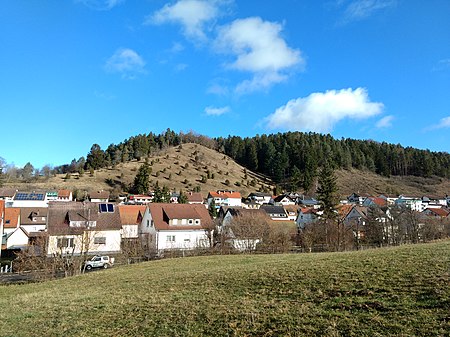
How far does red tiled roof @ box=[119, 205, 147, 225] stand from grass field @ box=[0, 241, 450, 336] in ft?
139

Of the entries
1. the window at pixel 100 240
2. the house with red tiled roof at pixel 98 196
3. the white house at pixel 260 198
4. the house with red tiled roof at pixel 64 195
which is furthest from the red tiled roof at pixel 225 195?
the window at pixel 100 240

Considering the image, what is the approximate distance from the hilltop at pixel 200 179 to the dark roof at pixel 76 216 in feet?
189

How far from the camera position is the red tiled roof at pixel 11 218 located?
54.1 m

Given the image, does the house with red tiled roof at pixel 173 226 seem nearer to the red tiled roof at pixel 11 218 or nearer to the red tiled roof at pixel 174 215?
the red tiled roof at pixel 174 215

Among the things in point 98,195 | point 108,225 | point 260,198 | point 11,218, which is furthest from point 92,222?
point 260,198

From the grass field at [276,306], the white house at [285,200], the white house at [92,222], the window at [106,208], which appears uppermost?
the white house at [285,200]

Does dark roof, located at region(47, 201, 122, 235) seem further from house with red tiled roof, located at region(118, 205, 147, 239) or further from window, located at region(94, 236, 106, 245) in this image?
house with red tiled roof, located at region(118, 205, 147, 239)

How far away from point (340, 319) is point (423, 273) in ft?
16.0

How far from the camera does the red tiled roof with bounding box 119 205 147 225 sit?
56344 mm

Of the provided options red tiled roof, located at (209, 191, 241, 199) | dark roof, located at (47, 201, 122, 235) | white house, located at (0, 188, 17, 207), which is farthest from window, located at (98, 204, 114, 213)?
red tiled roof, located at (209, 191, 241, 199)

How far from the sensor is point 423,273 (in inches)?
407

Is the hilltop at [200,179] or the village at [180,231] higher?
the hilltop at [200,179]

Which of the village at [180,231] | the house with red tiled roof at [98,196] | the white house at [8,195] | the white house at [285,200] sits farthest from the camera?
the white house at [285,200]

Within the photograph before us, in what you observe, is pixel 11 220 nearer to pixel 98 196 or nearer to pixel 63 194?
pixel 63 194
